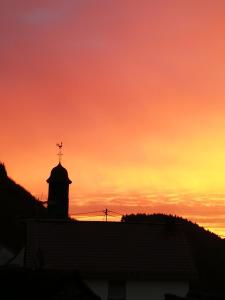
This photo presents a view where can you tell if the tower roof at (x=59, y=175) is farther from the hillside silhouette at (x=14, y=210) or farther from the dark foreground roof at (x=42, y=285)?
the dark foreground roof at (x=42, y=285)

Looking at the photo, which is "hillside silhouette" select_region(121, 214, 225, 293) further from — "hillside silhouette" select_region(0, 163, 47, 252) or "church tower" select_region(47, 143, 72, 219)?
"church tower" select_region(47, 143, 72, 219)

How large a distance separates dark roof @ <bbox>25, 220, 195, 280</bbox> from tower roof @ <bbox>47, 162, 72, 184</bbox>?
19.7 feet

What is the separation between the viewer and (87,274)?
35.5m

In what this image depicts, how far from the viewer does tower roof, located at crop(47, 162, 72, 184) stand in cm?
4584

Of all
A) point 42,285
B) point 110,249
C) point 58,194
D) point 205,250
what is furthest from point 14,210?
point 42,285

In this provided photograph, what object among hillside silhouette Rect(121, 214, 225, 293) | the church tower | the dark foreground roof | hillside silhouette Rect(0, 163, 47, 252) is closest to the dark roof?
the church tower

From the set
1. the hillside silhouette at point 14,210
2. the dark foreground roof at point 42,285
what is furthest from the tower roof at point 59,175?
the dark foreground roof at point 42,285

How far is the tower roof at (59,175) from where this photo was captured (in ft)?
150

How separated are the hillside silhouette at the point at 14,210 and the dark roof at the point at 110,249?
25140 millimetres

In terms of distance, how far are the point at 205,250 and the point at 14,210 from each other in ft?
101

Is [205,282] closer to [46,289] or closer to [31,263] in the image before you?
[31,263]

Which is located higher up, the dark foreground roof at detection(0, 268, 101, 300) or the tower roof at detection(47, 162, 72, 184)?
the tower roof at detection(47, 162, 72, 184)

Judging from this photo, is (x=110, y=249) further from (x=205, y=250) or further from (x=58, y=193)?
(x=205, y=250)

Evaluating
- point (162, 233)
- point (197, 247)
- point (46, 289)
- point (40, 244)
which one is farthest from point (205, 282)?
point (46, 289)
